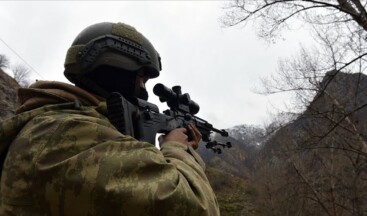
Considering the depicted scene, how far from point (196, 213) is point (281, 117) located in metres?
12.4

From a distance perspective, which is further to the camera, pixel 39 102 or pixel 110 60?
pixel 110 60

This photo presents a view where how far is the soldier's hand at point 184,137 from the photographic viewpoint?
1.98 metres

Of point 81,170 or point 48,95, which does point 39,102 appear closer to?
point 48,95

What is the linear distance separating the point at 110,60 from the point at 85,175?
80cm

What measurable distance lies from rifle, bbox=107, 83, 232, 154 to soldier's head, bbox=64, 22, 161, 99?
98mm

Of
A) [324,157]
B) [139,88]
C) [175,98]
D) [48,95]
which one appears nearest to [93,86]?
[139,88]

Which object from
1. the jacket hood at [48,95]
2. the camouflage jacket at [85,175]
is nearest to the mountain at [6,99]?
the jacket hood at [48,95]

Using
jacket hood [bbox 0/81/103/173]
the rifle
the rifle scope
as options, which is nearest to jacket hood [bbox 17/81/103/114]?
jacket hood [bbox 0/81/103/173]

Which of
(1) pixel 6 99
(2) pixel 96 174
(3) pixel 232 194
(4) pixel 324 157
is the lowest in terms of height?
(2) pixel 96 174

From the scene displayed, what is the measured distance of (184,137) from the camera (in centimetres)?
204

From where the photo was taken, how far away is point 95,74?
1955mm

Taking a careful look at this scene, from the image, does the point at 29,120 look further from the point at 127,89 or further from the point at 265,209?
the point at 265,209

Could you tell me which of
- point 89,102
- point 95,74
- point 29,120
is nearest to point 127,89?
point 95,74

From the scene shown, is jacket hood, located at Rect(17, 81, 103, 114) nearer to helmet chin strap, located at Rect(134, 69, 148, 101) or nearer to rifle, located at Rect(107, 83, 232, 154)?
rifle, located at Rect(107, 83, 232, 154)
